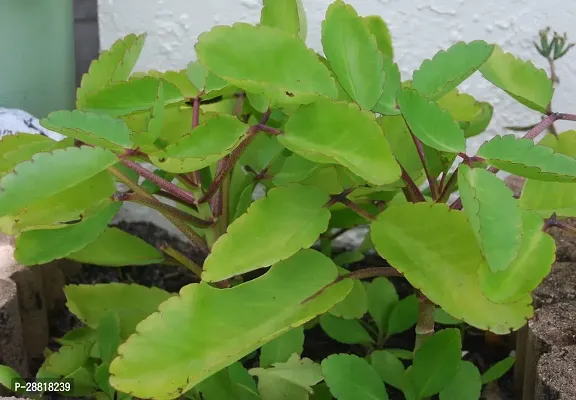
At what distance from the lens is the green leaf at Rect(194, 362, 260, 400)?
0.51 m

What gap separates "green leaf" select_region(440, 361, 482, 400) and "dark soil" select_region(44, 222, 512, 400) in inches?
3.9

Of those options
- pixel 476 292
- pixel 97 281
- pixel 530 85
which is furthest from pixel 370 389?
pixel 97 281

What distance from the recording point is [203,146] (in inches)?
16.7

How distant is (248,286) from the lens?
43cm

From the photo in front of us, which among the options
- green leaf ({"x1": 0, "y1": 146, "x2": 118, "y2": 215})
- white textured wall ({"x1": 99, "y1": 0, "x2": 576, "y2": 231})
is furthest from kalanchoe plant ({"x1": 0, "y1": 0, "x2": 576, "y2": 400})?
white textured wall ({"x1": 99, "y1": 0, "x2": 576, "y2": 231})

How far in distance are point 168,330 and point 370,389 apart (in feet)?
0.63

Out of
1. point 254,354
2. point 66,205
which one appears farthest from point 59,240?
point 254,354

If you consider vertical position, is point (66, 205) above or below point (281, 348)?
above

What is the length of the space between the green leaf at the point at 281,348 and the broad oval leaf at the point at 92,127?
234 mm

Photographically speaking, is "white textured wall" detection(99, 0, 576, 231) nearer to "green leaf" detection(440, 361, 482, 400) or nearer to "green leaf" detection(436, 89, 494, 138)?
"green leaf" detection(436, 89, 494, 138)

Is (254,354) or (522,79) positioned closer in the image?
(522,79)

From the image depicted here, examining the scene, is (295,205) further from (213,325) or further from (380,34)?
(380,34)

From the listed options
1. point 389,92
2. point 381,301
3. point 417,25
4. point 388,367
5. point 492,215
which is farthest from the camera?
point 417,25

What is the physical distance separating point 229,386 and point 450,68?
312mm
